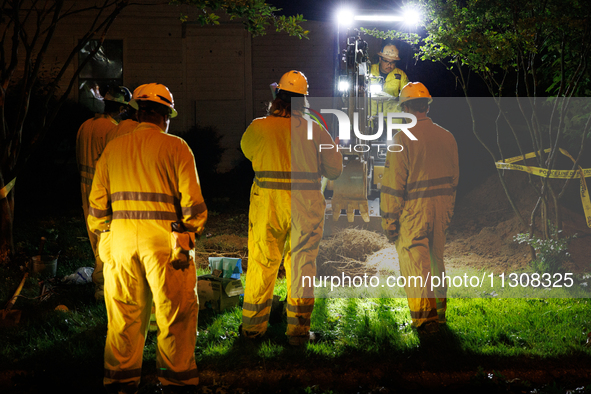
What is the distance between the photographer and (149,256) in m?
3.10

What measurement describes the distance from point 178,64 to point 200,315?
10885 mm

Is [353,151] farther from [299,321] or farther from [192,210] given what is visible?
[192,210]

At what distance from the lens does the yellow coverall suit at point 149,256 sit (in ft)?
10.2

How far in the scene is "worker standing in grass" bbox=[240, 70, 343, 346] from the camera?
4.07 metres

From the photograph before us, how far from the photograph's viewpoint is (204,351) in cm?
409

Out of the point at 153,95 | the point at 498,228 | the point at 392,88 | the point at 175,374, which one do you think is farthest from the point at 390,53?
the point at 175,374

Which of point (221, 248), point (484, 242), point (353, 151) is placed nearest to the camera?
point (353, 151)

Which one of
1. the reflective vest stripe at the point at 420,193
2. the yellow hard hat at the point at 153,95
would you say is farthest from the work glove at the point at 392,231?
the yellow hard hat at the point at 153,95

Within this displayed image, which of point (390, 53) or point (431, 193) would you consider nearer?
point (431, 193)

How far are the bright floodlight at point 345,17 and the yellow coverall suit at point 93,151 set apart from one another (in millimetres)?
4901

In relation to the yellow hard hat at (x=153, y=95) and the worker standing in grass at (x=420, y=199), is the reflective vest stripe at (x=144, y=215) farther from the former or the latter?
the worker standing in grass at (x=420, y=199)

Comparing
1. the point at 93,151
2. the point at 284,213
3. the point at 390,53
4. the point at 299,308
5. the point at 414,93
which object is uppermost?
the point at 390,53

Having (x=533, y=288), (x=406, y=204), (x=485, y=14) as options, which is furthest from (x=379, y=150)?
(x=406, y=204)

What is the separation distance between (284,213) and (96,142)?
8.31 ft
